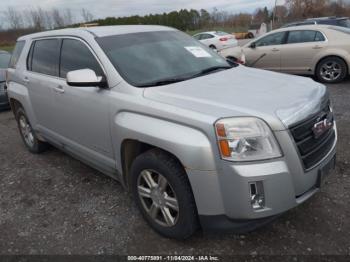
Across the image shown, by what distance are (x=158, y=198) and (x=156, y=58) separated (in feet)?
4.48

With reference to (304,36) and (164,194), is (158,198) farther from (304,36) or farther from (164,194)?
(304,36)

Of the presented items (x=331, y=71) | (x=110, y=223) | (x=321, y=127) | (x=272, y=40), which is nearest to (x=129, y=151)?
(x=110, y=223)

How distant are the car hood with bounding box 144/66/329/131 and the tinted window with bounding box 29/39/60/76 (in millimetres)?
1707

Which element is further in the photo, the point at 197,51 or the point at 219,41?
the point at 219,41

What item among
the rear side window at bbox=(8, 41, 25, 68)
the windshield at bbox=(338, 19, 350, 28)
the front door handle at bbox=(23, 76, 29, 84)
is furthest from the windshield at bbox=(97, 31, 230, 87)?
the windshield at bbox=(338, 19, 350, 28)

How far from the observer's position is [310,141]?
2.42 meters

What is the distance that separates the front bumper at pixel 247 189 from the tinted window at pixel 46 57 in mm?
2459

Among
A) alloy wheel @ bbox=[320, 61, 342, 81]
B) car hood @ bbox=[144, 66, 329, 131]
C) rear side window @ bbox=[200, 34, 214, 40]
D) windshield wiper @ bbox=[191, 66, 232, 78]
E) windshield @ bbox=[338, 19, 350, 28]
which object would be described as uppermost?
windshield wiper @ bbox=[191, 66, 232, 78]

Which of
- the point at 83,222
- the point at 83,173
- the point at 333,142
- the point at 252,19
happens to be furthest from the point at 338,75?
the point at 252,19

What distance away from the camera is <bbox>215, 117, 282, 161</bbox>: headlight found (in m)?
2.19

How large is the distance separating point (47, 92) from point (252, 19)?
57.8 metres

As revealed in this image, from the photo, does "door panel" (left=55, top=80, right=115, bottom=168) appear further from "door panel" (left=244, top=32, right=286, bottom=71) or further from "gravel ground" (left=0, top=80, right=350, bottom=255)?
"door panel" (left=244, top=32, right=286, bottom=71)

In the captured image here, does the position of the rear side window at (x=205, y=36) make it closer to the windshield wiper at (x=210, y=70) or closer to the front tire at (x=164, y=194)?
the windshield wiper at (x=210, y=70)

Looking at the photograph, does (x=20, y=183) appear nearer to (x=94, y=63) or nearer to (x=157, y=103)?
(x=94, y=63)
